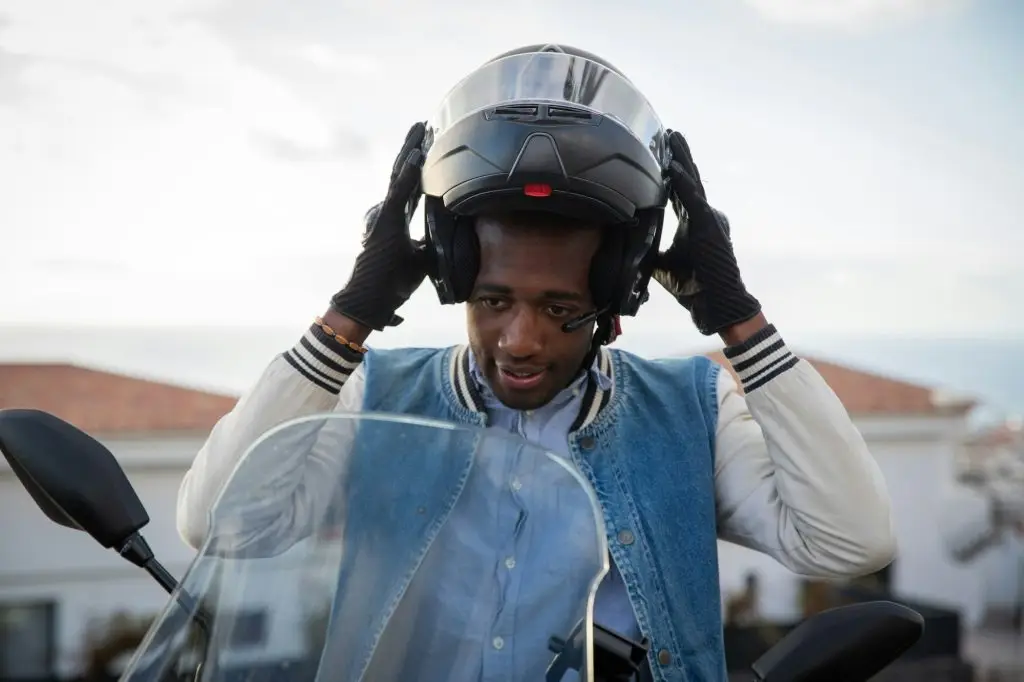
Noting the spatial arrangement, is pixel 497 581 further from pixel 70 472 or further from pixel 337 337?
pixel 337 337

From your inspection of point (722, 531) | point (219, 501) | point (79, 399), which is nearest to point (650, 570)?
point (722, 531)

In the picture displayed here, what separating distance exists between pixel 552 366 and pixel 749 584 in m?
9.99

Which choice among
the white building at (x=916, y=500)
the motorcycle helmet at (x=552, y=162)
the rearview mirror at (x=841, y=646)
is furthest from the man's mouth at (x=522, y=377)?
the white building at (x=916, y=500)

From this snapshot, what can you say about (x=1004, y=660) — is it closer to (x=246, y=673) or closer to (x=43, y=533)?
(x=43, y=533)

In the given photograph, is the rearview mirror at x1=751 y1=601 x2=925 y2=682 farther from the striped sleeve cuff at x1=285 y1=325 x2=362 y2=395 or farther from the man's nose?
the striped sleeve cuff at x1=285 y1=325 x2=362 y2=395

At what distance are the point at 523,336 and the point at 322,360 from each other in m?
0.34

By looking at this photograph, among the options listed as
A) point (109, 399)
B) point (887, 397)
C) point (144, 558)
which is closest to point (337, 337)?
point (144, 558)

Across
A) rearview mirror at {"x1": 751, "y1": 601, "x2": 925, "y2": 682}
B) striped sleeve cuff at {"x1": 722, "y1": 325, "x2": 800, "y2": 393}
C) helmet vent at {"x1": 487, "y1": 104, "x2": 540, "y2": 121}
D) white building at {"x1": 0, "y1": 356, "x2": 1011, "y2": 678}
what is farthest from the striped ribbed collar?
white building at {"x1": 0, "y1": 356, "x2": 1011, "y2": 678}

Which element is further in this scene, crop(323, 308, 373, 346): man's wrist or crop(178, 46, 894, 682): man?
crop(323, 308, 373, 346): man's wrist

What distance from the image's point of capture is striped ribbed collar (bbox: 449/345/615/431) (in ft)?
5.67

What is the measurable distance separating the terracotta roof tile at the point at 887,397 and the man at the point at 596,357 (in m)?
10.4

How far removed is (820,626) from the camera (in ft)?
3.98

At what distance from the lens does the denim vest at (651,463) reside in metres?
1.61

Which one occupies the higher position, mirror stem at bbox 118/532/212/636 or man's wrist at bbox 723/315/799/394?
man's wrist at bbox 723/315/799/394
